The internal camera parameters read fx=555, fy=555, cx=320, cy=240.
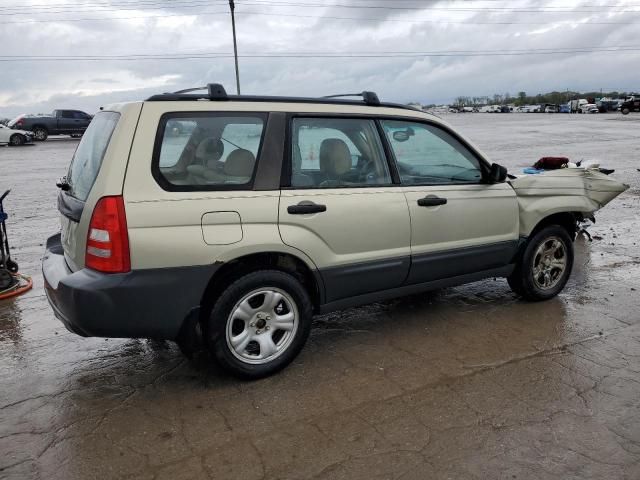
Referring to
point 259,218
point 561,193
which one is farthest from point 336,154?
point 561,193

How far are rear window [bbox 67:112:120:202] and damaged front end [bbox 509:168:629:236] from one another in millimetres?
3258

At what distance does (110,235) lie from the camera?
10.2 ft

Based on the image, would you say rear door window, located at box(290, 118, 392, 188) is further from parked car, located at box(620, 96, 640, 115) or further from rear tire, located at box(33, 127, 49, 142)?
parked car, located at box(620, 96, 640, 115)

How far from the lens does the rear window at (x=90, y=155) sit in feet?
11.1

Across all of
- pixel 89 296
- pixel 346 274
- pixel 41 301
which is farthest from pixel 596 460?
pixel 41 301

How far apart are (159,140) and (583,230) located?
5968 mm

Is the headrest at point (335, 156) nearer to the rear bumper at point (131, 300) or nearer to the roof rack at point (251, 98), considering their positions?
the roof rack at point (251, 98)

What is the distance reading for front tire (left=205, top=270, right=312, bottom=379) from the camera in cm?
344

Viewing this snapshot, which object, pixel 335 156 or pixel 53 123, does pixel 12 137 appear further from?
pixel 335 156

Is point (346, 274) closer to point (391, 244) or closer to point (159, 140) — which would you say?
point (391, 244)

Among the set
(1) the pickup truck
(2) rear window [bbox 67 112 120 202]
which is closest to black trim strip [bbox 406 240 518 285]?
(2) rear window [bbox 67 112 120 202]

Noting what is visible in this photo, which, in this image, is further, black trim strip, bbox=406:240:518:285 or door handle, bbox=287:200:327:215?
black trim strip, bbox=406:240:518:285

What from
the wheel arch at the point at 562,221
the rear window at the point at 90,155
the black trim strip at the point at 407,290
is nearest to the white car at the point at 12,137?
the rear window at the point at 90,155

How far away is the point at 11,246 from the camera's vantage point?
288 inches
